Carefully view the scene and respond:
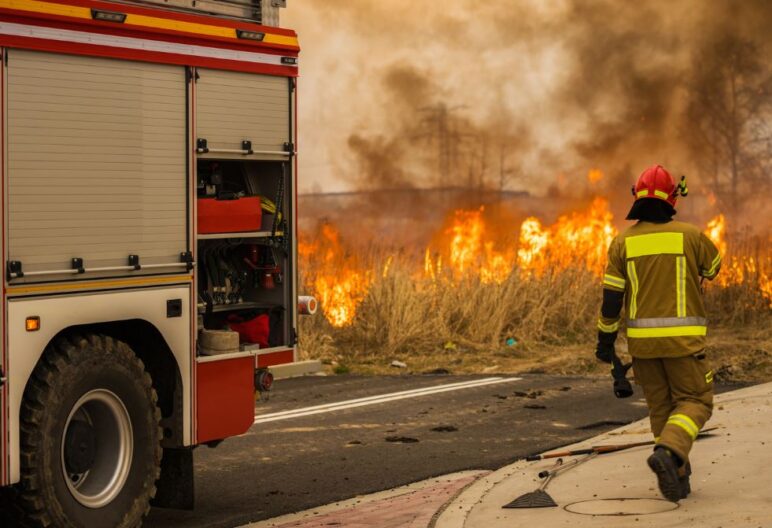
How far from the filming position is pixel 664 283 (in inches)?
308

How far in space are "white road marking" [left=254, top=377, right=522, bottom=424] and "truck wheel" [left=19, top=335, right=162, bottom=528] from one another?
428cm

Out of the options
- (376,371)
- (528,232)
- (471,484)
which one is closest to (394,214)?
(528,232)

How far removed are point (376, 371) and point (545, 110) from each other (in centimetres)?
1435

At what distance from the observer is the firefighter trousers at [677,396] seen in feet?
24.9

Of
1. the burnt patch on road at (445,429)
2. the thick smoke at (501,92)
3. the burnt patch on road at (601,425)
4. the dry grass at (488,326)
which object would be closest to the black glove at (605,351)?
the burnt patch on road at (601,425)

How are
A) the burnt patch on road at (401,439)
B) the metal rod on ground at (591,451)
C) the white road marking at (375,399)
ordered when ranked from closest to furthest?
the metal rod on ground at (591,451)
the burnt patch on road at (401,439)
the white road marking at (375,399)

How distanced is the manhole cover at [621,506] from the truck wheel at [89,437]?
2309mm

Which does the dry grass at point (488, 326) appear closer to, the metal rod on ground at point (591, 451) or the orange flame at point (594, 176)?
the metal rod on ground at point (591, 451)

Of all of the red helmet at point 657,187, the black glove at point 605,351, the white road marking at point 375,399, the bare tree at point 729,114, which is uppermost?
the bare tree at point 729,114

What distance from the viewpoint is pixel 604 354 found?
7980 millimetres

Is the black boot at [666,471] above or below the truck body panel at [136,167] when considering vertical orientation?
below

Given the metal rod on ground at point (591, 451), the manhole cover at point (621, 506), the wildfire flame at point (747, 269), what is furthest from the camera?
the wildfire flame at point (747, 269)

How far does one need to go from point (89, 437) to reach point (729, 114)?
74.2 ft

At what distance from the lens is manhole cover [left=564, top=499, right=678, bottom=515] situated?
7504 millimetres
